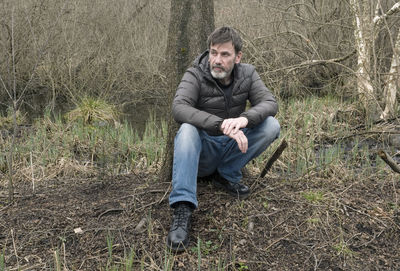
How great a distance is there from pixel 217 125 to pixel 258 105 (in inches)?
15.5

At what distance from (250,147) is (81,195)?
1401 millimetres

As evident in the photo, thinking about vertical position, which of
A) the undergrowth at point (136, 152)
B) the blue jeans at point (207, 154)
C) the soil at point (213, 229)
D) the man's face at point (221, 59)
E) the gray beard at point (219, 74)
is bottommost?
the undergrowth at point (136, 152)

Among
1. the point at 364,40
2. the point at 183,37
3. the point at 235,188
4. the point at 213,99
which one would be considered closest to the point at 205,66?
the point at 213,99

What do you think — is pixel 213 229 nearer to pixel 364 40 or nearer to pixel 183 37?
pixel 183 37

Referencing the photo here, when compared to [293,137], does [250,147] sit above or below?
above

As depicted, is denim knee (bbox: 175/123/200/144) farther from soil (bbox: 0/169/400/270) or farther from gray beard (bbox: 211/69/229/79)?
soil (bbox: 0/169/400/270)

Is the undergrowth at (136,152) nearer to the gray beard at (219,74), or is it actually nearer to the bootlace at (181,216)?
the gray beard at (219,74)

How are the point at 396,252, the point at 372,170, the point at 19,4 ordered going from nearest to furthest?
1. the point at 396,252
2. the point at 372,170
3. the point at 19,4

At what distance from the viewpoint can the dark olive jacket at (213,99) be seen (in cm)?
280

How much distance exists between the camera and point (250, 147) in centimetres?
301

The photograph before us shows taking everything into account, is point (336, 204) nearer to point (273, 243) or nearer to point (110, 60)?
point (273, 243)

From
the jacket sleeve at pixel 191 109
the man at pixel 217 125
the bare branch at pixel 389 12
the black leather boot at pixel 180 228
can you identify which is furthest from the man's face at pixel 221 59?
the bare branch at pixel 389 12

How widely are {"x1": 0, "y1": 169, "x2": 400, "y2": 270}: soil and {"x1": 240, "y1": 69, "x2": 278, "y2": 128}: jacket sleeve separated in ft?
1.86

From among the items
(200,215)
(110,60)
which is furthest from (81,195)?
(110,60)
